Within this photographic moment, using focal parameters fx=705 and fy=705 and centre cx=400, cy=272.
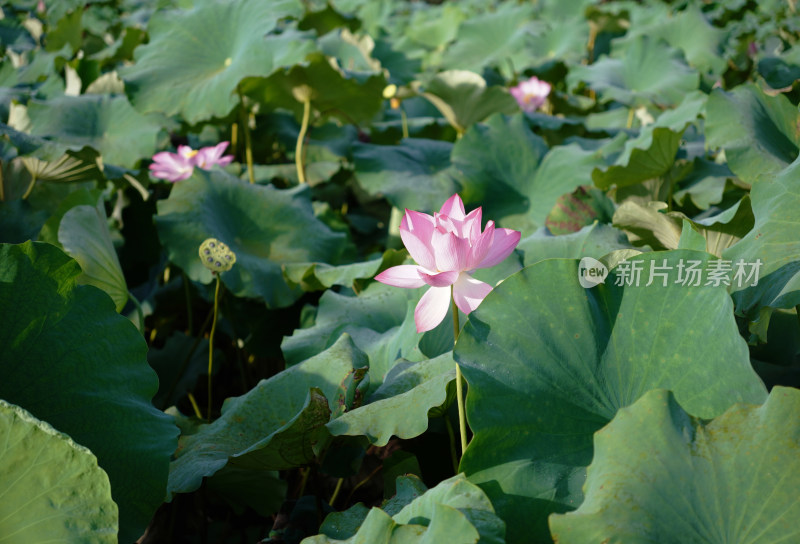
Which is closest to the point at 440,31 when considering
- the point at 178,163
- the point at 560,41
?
the point at 560,41

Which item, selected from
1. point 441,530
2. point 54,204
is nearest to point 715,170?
point 441,530

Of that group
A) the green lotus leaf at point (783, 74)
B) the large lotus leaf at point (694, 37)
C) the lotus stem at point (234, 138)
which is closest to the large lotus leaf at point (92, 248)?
the lotus stem at point (234, 138)

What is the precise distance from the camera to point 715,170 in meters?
1.68

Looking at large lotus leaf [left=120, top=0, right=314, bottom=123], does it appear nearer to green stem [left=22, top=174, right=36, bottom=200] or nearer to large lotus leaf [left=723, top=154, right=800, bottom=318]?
green stem [left=22, top=174, right=36, bottom=200]

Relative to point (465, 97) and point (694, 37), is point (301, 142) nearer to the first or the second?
point (465, 97)

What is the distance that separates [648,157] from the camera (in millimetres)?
1572

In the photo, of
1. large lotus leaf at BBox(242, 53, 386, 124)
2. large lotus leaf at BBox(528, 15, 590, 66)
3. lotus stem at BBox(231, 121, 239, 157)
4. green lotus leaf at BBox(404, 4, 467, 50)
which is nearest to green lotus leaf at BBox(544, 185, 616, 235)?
large lotus leaf at BBox(242, 53, 386, 124)

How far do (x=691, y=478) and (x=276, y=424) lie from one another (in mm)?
623

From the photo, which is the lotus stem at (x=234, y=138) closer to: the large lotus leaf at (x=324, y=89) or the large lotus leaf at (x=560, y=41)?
the large lotus leaf at (x=324, y=89)

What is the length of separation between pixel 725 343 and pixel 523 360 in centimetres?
23

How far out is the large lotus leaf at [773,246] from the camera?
91 centimetres

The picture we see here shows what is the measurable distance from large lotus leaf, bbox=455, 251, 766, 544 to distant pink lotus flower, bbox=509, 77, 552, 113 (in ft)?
5.80

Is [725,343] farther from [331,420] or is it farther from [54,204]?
[54,204]

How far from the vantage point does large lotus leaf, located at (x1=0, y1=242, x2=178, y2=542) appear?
2.97 ft
